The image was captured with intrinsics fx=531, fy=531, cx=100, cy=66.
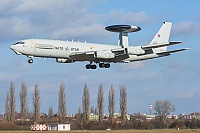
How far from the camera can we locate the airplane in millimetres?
72250


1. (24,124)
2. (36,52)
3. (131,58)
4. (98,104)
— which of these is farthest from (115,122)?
(36,52)

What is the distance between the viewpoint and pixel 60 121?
120 m

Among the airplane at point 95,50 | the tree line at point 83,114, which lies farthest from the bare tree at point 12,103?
the airplane at point 95,50

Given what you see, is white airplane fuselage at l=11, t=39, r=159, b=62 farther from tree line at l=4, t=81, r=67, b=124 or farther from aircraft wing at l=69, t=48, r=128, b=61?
tree line at l=4, t=81, r=67, b=124

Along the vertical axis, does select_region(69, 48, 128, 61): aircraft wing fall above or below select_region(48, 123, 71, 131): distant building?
above

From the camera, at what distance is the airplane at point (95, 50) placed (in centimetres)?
7225

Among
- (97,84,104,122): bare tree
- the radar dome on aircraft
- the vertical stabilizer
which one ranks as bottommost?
(97,84,104,122): bare tree

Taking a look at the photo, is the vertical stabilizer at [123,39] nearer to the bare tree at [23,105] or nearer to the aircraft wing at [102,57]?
the aircraft wing at [102,57]

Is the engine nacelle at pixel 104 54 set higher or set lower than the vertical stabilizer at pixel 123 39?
lower

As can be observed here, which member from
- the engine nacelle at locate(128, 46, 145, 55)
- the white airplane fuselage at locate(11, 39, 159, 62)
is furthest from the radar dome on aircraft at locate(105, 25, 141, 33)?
the white airplane fuselage at locate(11, 39, 159, 62)

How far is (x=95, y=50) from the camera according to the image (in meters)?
78.9

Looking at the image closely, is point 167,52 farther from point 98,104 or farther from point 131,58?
point 98,104

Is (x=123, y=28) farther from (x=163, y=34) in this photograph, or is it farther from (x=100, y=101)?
(x=100, y=101)

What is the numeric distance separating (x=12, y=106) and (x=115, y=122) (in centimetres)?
2453
